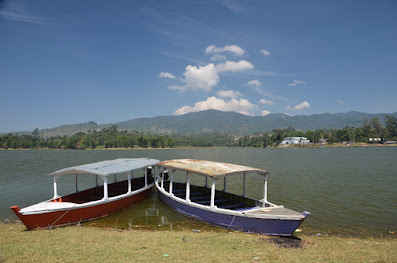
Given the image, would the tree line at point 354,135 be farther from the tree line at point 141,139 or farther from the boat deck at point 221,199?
the boat deck at point 221,199

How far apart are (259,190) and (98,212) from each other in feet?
50.7

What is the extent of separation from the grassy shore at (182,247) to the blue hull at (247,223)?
39cm

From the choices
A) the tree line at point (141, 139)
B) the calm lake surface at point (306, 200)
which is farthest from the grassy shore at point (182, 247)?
the tree line at point (141, 139)

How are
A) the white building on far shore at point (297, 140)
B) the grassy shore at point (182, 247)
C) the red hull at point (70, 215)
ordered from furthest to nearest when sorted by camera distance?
the white building on far shore at point (297, 140) < the red hull at point (70, 215) < the grassy shore at point (182, 247)

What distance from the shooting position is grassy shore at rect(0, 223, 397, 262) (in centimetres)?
896

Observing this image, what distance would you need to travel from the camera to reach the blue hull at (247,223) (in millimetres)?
11808

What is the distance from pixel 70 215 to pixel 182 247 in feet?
23.3

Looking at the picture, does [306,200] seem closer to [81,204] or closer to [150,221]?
[150,221]

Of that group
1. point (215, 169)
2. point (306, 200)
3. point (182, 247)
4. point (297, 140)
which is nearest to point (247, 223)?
point (215, 169)

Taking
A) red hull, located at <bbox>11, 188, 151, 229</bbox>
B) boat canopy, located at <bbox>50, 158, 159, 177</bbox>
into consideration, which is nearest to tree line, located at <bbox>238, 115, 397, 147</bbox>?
boat canopy, located at <bbox>50, 158, 159, 177</bbox>

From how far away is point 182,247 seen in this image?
10.3m

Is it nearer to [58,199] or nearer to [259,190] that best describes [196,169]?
[58,199]

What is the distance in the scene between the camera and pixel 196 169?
611 inches

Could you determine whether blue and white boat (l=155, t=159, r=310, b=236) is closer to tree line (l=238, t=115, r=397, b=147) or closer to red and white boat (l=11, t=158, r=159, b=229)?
red and white boat (l=11, t=158, r=159, b=229)
